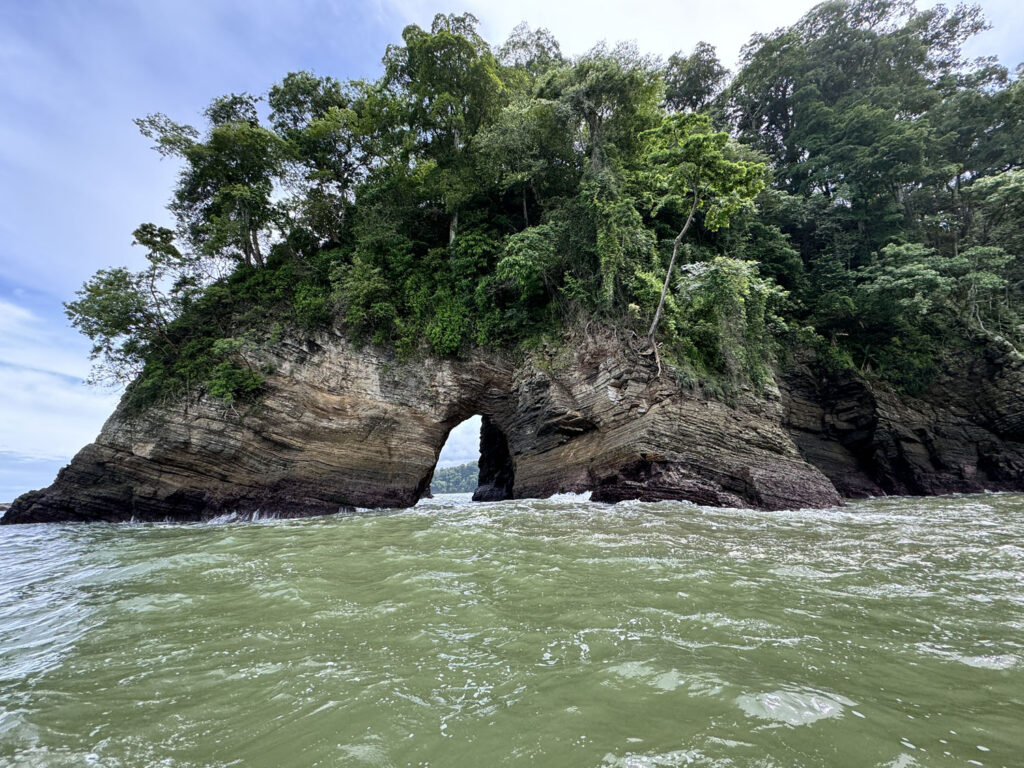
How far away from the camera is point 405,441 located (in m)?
12.2

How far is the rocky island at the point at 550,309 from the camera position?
11016 millimetres

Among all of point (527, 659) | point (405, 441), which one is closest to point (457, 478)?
point (405, 441)

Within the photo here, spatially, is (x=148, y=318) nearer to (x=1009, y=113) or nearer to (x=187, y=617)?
(x=187, y=617)

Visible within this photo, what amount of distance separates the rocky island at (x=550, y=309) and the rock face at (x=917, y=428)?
0.07 m

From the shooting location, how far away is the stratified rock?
9.81 metres

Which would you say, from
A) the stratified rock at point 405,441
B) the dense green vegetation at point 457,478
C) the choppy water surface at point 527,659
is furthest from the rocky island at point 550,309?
the dense green vegetation at point 457,478

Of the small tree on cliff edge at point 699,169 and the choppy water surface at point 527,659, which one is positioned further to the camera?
the small tree on cliff edge at point 699,169

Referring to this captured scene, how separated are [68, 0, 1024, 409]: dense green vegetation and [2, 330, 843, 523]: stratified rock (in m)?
0.90

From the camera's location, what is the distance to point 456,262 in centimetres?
1368

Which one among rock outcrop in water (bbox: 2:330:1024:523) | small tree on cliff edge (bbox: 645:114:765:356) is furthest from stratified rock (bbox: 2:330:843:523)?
small tree on cliff edge (bbox: 645:114:765:356)

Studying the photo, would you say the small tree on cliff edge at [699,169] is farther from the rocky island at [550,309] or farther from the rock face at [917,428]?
the rock face at [917,428]

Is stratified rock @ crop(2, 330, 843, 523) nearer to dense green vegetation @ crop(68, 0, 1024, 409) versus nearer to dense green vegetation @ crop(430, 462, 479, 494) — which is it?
dense green vegetation @ crop(68, 0, 1024, 409)

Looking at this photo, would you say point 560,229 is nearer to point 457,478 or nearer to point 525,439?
point 525,439

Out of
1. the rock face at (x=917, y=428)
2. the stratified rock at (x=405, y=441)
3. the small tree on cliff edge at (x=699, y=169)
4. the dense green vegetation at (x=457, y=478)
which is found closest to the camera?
the stratified rock at (x=405, y=441)
